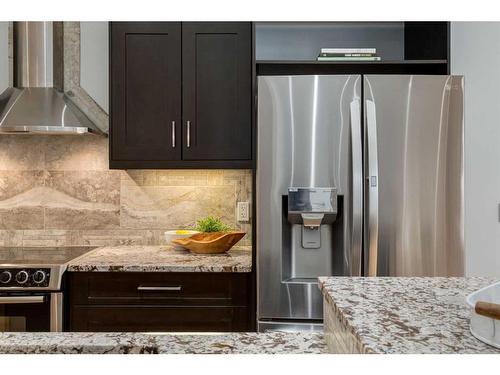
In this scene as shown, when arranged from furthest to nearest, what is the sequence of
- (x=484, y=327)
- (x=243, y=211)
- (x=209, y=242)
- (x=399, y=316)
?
(x=243, y=211) < (x=209, y=242) < (x=399, y=316) < (x=484, y=327)

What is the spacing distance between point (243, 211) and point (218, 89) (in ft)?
2.58

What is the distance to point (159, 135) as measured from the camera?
108 inches

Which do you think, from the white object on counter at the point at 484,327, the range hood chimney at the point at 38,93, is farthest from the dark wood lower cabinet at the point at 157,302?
the white object on counter at the point at 484,327

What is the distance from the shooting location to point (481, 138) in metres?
2.84

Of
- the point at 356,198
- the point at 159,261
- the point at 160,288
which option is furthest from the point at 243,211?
the point at 356,198

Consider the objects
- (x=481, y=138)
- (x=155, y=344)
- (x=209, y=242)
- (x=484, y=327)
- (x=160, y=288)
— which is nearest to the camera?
(x=484, y=327)

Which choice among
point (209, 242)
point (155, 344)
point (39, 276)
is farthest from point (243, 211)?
point (155, 344)

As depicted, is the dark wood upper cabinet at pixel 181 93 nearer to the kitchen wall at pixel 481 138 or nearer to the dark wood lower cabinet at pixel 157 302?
the dark wood lower cabinet at pixel 157 302

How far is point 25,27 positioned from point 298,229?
200 cm

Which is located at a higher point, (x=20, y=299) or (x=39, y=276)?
(x=39, y=276)

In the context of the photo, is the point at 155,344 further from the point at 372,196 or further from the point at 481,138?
the point at 481,138

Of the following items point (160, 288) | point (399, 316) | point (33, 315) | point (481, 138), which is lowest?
point (33, 315)

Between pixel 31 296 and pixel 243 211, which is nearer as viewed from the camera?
pixel 31 296
